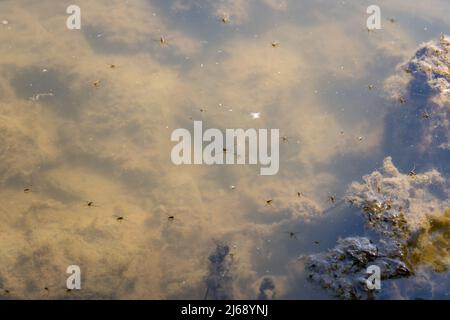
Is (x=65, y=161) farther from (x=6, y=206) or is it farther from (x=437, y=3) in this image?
(x=437, y=3)

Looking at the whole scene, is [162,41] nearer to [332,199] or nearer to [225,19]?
[225,19]

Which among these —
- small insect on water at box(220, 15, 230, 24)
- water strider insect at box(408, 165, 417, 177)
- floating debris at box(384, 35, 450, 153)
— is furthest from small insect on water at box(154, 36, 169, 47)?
water strider insect at box(408, 165, 417, 177)

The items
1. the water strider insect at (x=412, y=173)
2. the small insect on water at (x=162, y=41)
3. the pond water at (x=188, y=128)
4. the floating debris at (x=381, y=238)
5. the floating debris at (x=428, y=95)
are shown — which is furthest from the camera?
the small insect on water at (x=162, y=41)

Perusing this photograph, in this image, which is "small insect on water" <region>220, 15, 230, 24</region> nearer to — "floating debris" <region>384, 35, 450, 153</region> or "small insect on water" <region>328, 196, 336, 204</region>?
"floating debris" <region>384, 35, 450, 153</region>

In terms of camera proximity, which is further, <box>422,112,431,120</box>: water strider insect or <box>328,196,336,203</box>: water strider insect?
<box>422,112,431,120</box>: water strider insect

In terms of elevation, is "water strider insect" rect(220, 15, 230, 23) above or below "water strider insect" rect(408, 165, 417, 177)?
above

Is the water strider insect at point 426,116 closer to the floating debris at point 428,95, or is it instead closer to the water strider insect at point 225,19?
the floating debris at point 428,95

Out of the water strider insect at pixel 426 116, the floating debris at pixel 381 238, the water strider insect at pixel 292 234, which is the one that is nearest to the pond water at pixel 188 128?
the water strider insect at pixel 292 234

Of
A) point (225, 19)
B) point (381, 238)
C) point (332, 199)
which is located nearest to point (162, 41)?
point (225, 19)
